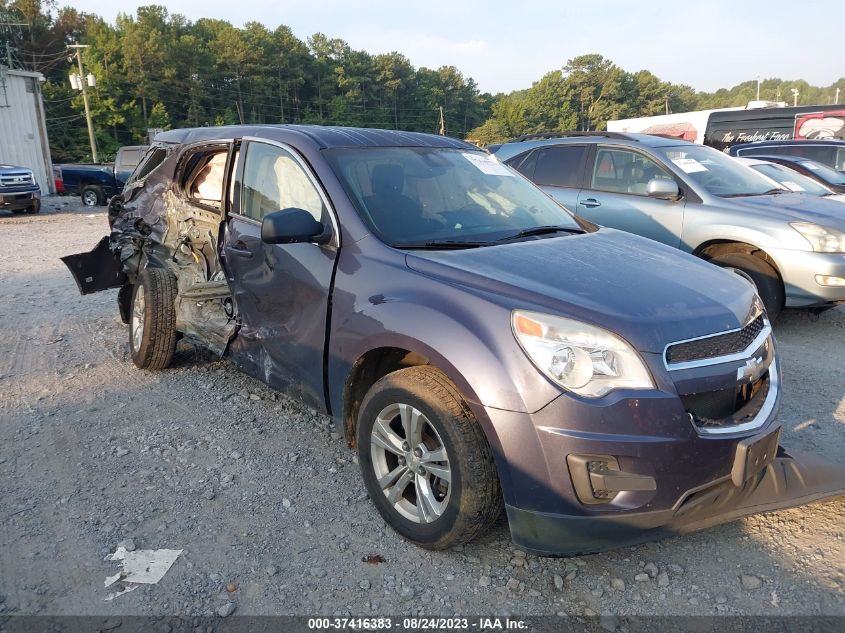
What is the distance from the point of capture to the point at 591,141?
7.50 m

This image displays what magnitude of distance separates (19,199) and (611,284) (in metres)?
20.9

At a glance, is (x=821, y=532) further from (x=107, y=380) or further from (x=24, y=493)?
(x=107, y=380)

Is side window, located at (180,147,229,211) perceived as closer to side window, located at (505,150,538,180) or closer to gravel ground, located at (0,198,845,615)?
gravel ground, located at (0,198,845,615)

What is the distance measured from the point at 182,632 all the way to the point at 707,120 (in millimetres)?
28794

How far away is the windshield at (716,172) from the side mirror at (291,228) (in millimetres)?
4779

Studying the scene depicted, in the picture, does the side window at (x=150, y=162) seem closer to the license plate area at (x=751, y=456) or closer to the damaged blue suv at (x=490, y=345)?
the damaged blue suv at (x=490, y=345)

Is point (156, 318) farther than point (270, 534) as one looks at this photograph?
Yes

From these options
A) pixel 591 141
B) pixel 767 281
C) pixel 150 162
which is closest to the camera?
pixel 150 162

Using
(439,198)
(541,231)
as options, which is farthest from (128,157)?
(541,231)

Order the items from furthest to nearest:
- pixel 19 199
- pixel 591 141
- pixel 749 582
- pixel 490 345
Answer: pixel 19 199 < pixel 591 141 < pixel 749 582 < pixel 490 345

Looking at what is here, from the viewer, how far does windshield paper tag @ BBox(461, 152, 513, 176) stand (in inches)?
163

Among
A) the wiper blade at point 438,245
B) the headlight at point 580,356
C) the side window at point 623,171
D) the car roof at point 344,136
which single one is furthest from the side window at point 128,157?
the headlight at point 580,356

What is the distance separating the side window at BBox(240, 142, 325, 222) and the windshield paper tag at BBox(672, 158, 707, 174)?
4587 mm

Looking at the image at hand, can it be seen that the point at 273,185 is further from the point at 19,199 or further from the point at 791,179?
the point at 19,199
